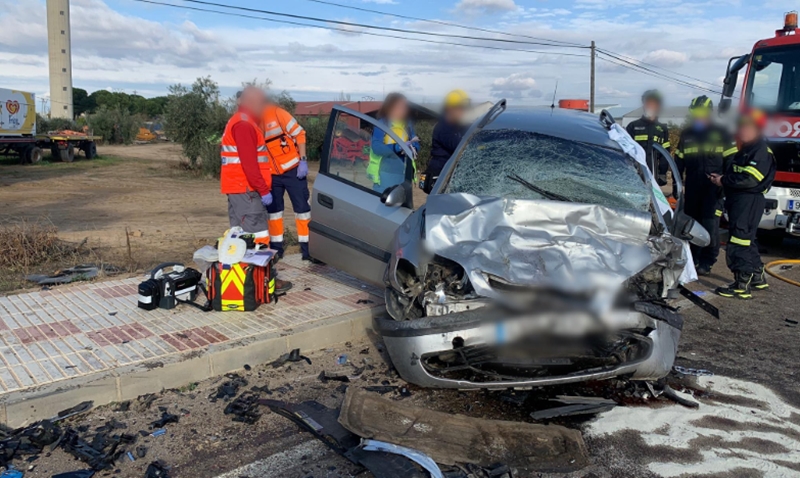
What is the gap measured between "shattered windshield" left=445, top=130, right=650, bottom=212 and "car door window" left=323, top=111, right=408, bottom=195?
78cm

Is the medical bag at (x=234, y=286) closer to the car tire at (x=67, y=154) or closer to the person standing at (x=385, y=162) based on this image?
the person standing at (x=385, y=162)

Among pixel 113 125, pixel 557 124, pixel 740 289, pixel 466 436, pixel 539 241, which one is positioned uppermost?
pixel 557 124

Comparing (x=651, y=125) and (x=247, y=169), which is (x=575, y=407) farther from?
(x=651, y=125)

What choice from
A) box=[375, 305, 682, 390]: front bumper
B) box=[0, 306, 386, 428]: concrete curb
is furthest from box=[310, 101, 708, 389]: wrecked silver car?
box=[0, 306, 386, 428]: concrete curb

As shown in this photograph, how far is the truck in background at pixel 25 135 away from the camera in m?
22.4

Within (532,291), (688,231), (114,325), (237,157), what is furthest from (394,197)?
(114,325)

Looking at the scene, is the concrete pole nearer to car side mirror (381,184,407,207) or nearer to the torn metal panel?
car side mirror (381,184,407,207)

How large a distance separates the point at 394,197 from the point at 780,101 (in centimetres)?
777

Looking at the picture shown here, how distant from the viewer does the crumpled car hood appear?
3.62m

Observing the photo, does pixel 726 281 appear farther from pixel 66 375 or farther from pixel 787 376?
pixel 66 375

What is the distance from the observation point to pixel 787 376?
4641mm

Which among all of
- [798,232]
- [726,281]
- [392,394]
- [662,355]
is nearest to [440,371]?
[392,394]

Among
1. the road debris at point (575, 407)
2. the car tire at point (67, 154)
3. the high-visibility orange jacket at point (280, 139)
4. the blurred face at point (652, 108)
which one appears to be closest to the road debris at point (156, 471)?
the road debris at point (575, 407)

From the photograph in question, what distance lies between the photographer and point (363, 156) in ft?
18.9
